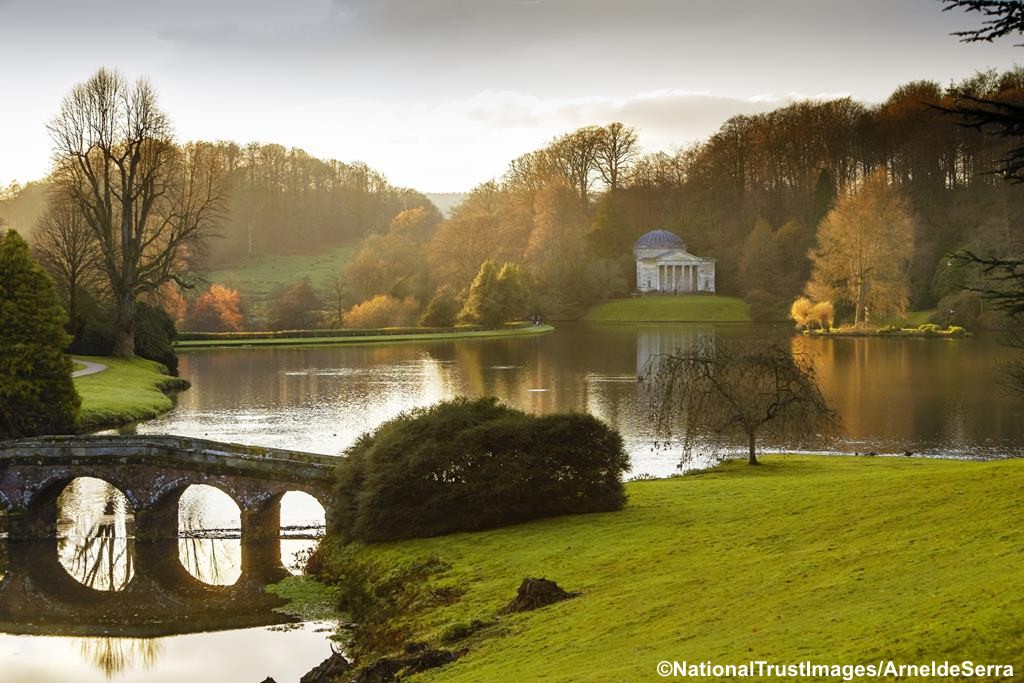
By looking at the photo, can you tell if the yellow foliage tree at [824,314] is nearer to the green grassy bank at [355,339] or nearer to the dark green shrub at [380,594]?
the green grassy bank at [355,339]

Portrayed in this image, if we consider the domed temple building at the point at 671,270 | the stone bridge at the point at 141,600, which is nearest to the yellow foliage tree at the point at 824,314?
the domed temple building at the point at 671,270

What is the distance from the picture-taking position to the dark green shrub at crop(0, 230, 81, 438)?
4341cm

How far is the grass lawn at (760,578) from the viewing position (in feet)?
44.7

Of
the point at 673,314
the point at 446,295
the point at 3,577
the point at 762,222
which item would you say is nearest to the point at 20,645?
the point at 3,577

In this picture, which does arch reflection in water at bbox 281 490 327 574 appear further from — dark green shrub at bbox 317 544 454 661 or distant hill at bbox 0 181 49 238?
distant hill at bbox 0 181 49 238

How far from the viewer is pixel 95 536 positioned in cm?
3481

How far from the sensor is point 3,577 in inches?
1215

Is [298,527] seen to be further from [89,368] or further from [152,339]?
[152,339]

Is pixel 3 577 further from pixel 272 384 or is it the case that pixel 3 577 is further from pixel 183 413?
pixel 272 384

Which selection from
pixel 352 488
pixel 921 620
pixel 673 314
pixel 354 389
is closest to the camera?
pixel 921 620

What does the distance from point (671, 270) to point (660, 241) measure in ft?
17.7

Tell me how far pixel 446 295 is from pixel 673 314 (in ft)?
96.5

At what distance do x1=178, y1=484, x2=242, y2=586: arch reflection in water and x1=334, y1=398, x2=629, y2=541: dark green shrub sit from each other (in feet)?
15.0

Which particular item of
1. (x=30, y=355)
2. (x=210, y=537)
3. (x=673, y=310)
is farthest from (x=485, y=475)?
(x=673, y=310)
